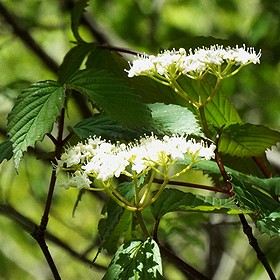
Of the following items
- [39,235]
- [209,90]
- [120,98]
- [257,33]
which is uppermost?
[257,33]

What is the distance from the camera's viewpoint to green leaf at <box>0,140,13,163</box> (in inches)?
27.9

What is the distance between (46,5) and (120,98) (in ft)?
5.55

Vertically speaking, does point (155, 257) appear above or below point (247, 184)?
below

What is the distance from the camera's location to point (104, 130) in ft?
2.36

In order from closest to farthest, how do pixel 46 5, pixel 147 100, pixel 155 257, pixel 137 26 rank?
pixel 155 257, pixel 147 100, pixel 137 26, pixel 46 5

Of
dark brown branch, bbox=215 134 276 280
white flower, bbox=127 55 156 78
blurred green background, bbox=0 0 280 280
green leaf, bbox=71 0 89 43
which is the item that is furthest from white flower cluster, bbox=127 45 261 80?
blurred green background, bbox=0 0 280 280

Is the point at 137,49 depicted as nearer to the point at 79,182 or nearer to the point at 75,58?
the point at 75,58

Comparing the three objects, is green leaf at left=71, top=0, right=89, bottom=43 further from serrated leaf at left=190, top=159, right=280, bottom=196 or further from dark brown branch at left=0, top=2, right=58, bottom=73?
dark brown branch at left=0, top=2, right=58, bottom=73

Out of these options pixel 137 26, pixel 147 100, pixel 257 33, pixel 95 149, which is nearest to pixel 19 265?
pixel 137 26

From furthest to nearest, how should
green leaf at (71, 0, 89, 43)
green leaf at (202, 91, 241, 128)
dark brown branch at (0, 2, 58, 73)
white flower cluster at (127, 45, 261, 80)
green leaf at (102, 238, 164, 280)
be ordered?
dark brown branch at (0, 2, 58, 73) → green leaf at (71, 0, 89, 43) → green leaf at (202, 91, 241, 128) → white flower cluster at (127, 45, 261, 80) → green leaf at (102, 238, 164, 280)

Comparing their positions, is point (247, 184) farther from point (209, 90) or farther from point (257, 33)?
point (257, 33)

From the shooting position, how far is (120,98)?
2.29 feet

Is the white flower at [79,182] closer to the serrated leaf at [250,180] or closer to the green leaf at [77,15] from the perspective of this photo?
the serrated leaf at [250,180]

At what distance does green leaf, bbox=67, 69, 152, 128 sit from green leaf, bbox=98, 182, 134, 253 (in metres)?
0.09
